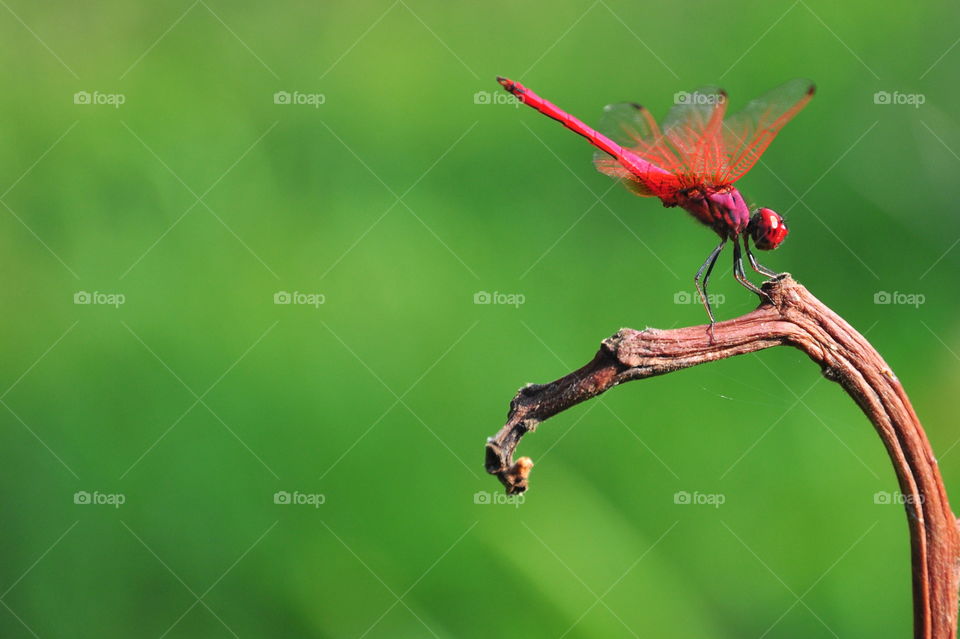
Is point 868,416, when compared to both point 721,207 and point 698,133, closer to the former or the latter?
point 721,207

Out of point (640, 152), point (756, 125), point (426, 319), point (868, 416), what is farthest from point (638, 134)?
point (426, 319)

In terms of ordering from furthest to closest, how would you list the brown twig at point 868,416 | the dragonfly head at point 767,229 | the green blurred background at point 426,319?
the green blurred background at point 426,319, the dragonfly head at point 767,229, the brown twig at point 868,416

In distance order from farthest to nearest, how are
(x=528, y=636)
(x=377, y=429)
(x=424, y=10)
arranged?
1. (x=424, y=10)
2. (x=377, y=429)
3. (x=528, y=636)

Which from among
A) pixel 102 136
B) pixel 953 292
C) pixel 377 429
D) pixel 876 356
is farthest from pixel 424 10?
pixel 876 356

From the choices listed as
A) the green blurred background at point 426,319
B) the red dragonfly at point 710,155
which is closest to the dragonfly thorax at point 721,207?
the red dragonfly at point 710,155

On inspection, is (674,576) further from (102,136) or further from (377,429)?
(102,136)

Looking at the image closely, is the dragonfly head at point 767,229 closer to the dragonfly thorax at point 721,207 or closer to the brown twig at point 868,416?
the dragonfly thorax at point 721,207

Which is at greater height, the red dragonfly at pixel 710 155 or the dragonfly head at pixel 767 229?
the red dragonfly at pixel 710 155
